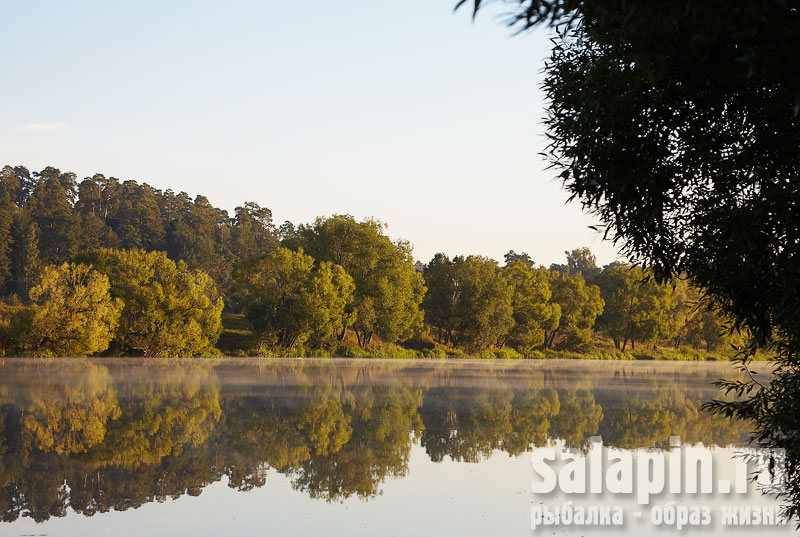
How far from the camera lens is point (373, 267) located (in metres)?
85.6

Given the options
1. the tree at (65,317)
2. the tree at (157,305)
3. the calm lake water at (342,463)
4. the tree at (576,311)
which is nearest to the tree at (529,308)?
the tree at (576,311)

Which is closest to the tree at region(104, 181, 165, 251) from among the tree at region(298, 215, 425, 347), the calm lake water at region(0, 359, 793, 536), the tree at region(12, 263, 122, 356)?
the tree at region(298, 215, 425, 347)

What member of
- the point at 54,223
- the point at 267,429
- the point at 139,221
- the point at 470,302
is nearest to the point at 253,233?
the point at 139,221

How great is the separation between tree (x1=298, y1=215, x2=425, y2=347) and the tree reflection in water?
42.2 meters

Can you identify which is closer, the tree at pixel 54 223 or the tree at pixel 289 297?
the tree at pixel 289 297

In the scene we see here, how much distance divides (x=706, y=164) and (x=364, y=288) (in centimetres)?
7474

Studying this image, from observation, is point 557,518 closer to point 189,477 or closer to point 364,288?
point 189,477

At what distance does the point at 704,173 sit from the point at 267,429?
558 inches

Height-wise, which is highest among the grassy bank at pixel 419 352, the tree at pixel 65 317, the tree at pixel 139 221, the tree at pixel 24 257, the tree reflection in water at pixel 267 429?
the tree at pixel 139 221

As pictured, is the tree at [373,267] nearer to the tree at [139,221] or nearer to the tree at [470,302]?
the tree at [470,302]

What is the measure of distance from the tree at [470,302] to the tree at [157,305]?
32.2 m

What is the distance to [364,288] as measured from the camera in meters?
85.2

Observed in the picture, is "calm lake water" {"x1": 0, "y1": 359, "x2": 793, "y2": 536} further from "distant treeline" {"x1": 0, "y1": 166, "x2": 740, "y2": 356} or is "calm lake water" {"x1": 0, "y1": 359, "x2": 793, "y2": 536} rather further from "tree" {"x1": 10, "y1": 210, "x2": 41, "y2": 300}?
"tree" {"x1": 10, "y1": 210, "x2": 41, "y2": 300}

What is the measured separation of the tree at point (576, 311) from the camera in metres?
102
